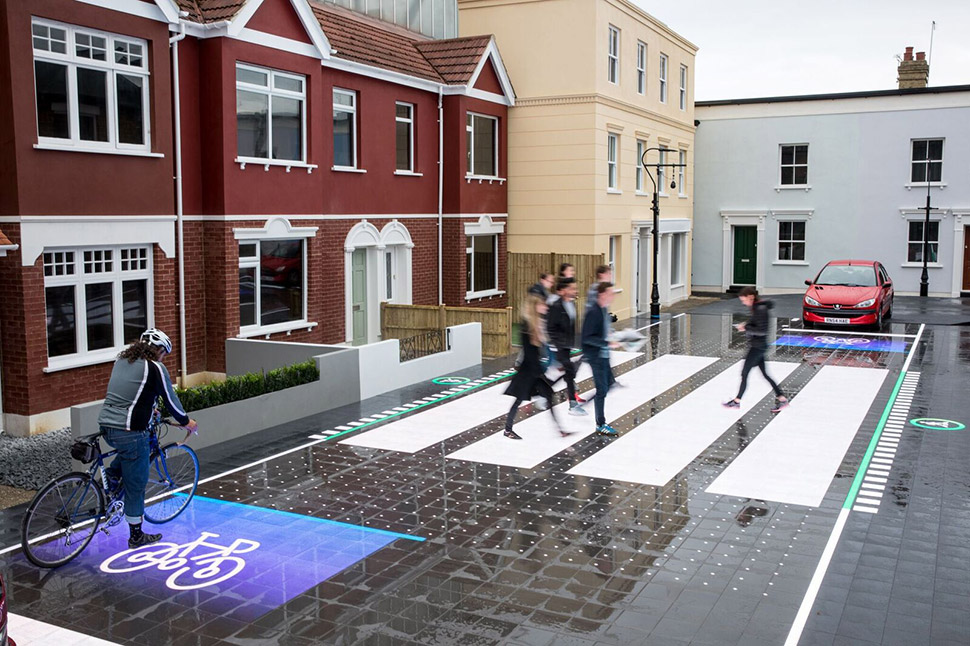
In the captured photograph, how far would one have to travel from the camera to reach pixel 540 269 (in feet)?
87.0

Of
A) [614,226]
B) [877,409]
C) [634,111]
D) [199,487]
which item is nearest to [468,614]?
[199,487]

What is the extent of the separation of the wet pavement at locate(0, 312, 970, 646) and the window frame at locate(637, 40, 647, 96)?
18.3 m

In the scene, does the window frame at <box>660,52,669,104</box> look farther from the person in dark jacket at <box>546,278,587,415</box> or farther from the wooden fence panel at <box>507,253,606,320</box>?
the person in dark jacket at <box>546,278,587,415</box>

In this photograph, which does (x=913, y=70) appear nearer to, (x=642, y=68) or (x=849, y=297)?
(x=642, y=68)

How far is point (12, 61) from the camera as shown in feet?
42.8

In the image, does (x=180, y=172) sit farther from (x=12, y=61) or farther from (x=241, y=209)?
(x=12, y=61)

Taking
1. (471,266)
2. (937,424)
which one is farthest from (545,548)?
(471,266)

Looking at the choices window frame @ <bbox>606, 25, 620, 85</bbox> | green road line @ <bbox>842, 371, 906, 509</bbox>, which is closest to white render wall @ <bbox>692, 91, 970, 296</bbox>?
window frame @ <bbox>606, 25, 620, 85</bbox>

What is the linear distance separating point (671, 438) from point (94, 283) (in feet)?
31.1

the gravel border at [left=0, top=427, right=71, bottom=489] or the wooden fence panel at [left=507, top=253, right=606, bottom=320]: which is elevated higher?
the wooden fence panel at [left=507, top=253, right=606, bottom=320]

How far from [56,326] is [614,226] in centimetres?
1752

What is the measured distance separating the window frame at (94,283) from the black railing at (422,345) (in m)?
5.02

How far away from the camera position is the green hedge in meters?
12.7

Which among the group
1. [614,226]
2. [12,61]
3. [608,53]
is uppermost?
[608,53]
